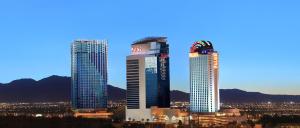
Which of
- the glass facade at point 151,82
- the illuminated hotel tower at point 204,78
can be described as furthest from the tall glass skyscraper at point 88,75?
the illuminated hotel tower at point 204,78

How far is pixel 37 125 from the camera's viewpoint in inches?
2771

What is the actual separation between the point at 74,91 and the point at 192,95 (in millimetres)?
31213

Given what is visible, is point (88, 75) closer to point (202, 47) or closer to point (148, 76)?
point (148, 76)

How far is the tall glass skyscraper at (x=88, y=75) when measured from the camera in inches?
4840

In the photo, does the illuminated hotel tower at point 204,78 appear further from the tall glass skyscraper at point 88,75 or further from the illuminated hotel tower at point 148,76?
the tall glass skyscraper at point 88,75

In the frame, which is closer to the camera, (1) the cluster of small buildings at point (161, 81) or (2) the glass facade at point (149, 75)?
(1) the cluster of small buildings at point (161, 81)

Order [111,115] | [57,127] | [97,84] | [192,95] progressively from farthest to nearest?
[97,84]
[111,115]
[192,95]
[57,127]

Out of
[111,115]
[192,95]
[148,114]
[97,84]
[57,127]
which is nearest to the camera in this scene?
[57,127]

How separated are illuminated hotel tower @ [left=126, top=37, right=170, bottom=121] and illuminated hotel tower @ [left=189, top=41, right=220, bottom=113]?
180 inches

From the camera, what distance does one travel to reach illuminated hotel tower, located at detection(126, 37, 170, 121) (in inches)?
3974

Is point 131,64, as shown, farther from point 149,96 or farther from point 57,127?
point 57,127

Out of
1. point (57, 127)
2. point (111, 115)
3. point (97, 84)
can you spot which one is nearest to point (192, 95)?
point (111, 115)

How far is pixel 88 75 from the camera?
123562mm

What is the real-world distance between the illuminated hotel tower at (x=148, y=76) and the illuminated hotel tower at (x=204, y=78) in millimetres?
4561
